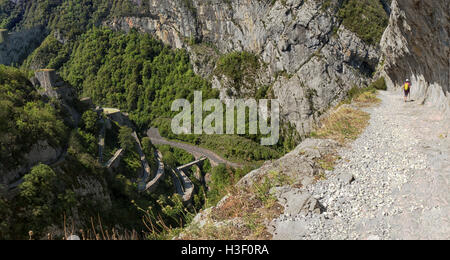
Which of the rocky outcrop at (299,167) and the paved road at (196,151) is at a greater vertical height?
the rocky outcrop at (299,167)

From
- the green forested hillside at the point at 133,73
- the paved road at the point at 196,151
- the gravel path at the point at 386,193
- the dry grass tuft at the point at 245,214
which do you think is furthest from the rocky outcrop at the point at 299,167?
the green forested hillside at the point at 133,73

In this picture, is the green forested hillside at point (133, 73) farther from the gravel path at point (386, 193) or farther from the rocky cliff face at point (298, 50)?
the gravel path at point (386, 193)

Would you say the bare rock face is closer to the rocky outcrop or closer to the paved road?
the rocky outcrop

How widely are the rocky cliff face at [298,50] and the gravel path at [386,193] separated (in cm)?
3538

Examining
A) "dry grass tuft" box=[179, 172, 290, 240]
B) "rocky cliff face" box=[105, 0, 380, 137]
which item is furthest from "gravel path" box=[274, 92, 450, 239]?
"rocky cliff face" box=[105, 0, 380, 137]

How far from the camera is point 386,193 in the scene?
497cm

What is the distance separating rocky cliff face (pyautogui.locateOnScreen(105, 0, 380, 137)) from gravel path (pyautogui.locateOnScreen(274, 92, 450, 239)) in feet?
116

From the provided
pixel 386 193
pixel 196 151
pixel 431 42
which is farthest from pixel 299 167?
pixel 196 151

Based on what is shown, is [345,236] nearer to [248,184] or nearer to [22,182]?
[248,184]

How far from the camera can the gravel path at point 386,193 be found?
13.3ft

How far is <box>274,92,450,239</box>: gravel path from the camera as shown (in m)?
4.07

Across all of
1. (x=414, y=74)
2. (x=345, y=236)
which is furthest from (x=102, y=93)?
(x=345, y=236)

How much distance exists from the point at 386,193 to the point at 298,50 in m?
48.5

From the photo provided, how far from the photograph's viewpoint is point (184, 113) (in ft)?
199
